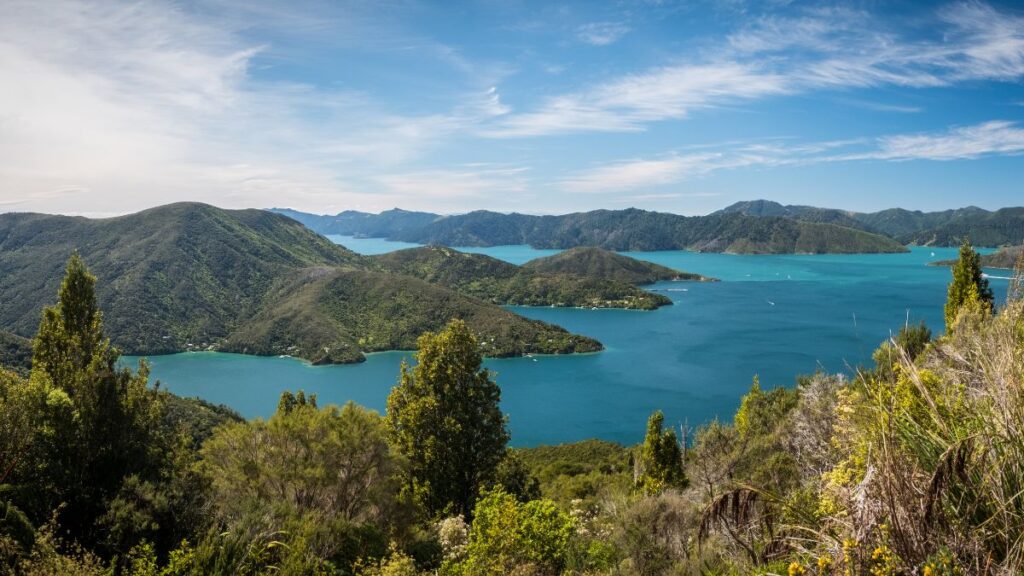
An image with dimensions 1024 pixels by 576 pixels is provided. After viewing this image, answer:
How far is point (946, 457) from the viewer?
3.22 metres

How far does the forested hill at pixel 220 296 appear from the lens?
129m

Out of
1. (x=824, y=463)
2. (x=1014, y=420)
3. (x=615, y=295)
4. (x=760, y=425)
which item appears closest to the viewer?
(x=1014, y=420)

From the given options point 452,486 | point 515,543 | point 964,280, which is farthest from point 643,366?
point 515,543

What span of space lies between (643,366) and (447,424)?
84.9m

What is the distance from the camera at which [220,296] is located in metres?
162

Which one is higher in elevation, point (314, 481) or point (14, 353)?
point (314, 481)

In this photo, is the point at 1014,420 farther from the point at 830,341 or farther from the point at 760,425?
the point at 830,341

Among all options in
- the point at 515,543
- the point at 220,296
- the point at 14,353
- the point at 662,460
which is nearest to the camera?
the point at 515,543

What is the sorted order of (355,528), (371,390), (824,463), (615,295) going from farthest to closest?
(615,295), (371,390), (824,463), (355,528)

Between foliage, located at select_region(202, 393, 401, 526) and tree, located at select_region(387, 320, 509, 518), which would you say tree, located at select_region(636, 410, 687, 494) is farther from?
foliage, located at select_region(202, 393, 401, 526)

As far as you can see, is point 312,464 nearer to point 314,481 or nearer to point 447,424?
point 314,481

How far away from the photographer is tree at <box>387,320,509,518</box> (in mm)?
16625

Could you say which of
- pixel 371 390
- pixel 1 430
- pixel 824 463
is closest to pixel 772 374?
pixel 371 390

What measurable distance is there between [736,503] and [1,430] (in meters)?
11.2
